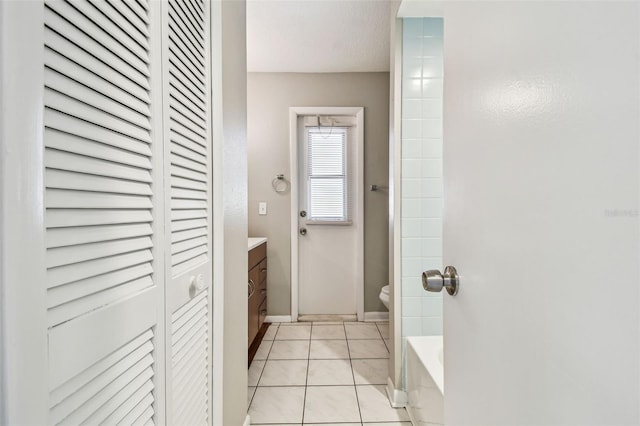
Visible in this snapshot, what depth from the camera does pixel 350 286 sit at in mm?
3416

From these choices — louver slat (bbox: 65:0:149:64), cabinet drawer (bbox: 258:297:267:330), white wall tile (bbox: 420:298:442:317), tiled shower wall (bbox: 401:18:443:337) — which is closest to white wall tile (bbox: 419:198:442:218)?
tiled shower wall (bbox: 401:18:443:337)

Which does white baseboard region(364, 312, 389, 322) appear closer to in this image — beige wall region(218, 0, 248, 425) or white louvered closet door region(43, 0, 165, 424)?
beige wall region(218, 0, 248, 425)

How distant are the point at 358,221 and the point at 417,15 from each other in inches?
77.3

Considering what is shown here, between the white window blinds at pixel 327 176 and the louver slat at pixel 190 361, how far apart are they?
2305 millimetres

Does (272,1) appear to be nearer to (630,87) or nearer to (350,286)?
(630,87)

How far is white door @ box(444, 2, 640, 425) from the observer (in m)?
0.34

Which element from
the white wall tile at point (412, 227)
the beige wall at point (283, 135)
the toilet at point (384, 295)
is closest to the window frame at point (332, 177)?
the beige wall at point (283, 135)

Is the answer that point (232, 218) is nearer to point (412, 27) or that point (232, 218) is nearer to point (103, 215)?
point (103, 215)

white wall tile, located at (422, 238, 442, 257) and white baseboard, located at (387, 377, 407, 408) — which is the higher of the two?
white wall tile, located at (422, 238, 442, 257)

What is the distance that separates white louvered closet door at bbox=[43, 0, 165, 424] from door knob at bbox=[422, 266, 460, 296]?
65 centimetres

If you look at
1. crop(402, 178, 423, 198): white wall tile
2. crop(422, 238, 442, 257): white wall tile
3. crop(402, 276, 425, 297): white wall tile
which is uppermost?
crop(402, 178, 423, 198): white wall tile

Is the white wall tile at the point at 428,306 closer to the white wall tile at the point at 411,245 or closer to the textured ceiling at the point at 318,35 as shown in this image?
the white wall tile at the point at 411,245

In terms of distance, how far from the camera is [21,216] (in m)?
0.36

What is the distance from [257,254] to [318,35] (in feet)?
6.34
